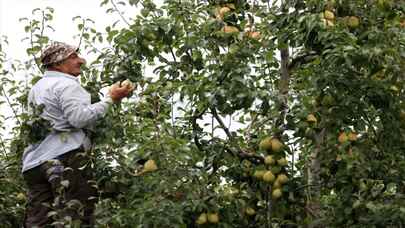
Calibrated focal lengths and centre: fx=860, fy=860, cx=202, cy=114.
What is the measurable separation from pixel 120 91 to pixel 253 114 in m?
0.77

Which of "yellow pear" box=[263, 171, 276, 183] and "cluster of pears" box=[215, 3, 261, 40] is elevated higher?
"cluster of pears" box=[215, 3, 261, 40]

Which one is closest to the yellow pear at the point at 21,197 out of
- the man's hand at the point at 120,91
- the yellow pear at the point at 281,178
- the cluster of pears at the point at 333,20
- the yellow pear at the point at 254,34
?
the man's hand at the point at 120,91

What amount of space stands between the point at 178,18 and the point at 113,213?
1.08 metres

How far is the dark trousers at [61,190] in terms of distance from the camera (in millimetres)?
4191

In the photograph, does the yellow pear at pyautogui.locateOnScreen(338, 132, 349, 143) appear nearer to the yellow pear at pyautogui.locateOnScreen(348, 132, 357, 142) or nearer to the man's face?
the yellow pear at pyautogui.locateOnScreen(348, 132, 357, 142)

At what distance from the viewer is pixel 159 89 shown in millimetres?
4207

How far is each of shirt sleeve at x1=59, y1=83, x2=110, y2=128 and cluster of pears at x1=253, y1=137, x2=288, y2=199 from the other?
84 centimetres

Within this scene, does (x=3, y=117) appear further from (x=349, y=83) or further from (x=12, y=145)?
(x=349, y=83)

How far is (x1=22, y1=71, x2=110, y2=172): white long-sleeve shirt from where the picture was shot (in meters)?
4.32

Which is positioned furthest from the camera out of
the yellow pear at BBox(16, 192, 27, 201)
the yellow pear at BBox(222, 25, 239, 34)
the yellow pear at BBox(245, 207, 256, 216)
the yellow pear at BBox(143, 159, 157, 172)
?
the yellow pear at BBox(16, 192, 27, 201)

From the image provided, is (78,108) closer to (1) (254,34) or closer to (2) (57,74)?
(2) (57,74)

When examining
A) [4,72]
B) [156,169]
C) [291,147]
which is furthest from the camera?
[4,72]

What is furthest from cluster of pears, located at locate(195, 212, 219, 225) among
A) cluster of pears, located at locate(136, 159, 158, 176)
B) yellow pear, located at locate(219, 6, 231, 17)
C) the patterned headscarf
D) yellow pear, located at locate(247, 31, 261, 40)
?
the patterned headscarf

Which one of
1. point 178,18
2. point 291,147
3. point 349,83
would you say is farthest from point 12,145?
point 349,83
